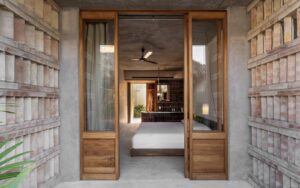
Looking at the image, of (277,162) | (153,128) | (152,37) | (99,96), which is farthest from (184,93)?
(153,128)

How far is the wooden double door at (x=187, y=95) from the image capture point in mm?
3756

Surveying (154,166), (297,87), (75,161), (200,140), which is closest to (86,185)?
(75,161)

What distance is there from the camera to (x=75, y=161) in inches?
145

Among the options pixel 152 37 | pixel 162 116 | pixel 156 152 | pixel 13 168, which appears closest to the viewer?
pixel 13 168

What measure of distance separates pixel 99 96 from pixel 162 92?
8696mm

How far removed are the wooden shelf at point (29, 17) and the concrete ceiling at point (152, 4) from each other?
0.49 meters

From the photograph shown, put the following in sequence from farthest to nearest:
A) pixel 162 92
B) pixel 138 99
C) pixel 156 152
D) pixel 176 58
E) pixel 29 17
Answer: pixel 138 99
pixel 162 92
pixel 176 58
pixel 156 152
pixel 29 17

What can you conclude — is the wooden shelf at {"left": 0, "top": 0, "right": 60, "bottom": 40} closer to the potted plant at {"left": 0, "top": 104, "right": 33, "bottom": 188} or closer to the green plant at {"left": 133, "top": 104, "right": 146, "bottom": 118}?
the potted plant at {"left": 0, "top": 104, "right": 33, "bottom": 188}

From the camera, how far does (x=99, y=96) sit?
388 centimetres

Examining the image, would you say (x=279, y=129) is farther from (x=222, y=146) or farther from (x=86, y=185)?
(x=86, y=185)

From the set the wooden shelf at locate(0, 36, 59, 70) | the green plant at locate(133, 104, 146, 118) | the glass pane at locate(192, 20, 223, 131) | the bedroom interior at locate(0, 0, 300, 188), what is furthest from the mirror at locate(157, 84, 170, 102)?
the wooden shelf at locate(0, 36, 59, 70)

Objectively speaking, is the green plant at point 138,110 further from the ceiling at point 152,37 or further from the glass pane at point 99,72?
the glass pane at point 99,72

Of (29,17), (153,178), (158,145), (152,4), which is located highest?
(152,4)

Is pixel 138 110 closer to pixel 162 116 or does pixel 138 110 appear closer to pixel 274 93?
pixel 162 116
